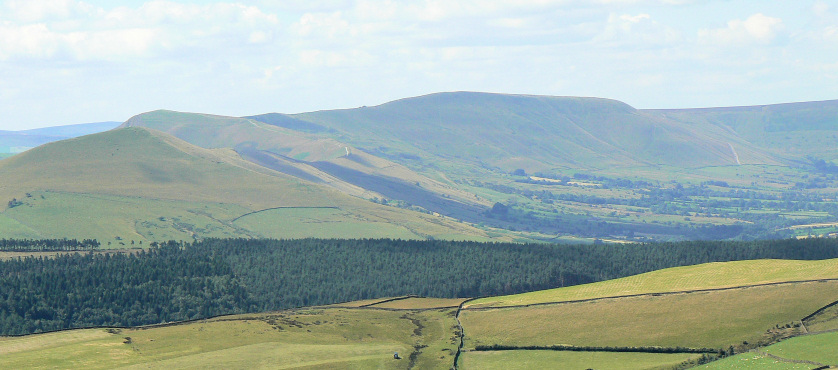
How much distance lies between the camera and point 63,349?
125 meters

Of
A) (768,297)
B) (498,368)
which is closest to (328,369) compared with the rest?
(498,368)

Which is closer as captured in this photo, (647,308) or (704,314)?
(704,314)

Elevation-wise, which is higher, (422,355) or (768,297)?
(768,297)

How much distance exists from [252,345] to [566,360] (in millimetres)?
49808

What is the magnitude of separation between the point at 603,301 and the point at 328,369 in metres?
59.1

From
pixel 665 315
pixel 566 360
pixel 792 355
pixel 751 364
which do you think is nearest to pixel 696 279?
pixel 665 315

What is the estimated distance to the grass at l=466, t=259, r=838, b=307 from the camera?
152m

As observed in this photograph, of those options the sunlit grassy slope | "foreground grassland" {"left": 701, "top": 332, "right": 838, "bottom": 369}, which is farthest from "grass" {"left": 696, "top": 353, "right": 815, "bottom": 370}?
the sunlit grassy slope

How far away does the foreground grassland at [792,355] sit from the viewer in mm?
100438

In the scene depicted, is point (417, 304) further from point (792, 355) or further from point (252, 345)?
point (792, 355)

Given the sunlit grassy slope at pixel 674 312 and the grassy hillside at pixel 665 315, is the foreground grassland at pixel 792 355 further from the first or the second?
the sunlit grassy slope at pixel 674 312

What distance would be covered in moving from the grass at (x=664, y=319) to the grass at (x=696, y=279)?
338 inches

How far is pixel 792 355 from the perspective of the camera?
4178 inches

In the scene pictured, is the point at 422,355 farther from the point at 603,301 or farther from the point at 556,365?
the point at 603,301
